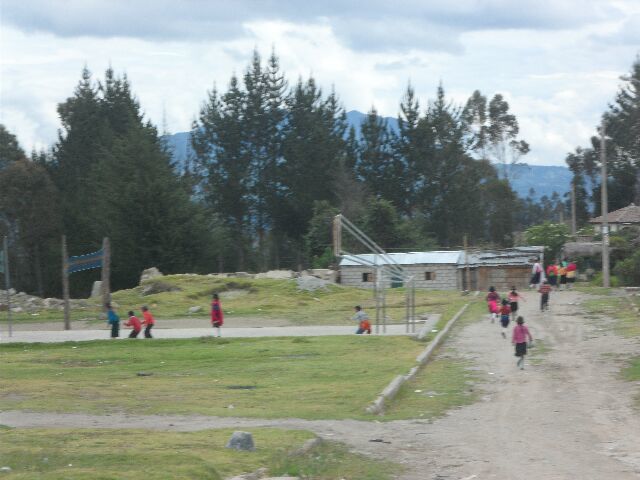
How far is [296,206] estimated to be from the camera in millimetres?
81875

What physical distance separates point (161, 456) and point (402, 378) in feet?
29.9

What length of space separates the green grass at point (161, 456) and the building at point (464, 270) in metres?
45.3

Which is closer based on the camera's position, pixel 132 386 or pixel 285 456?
pixel 285 456

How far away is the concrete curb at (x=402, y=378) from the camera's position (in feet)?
52.3

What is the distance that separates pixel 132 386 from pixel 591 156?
77188mm

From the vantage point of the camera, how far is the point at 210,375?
2162cm

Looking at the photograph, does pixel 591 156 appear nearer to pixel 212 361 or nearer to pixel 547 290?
pixel 547 290

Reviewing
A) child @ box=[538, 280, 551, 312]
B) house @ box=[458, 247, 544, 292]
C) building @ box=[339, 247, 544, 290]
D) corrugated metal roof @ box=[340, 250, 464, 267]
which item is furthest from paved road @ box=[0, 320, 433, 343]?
house @ box=[458, 247, 544, 292]

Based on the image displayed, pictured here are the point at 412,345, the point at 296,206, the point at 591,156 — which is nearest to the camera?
the point at 412,345

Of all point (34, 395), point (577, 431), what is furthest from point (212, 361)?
point (577, 431)

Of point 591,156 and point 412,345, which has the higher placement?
point 591,156

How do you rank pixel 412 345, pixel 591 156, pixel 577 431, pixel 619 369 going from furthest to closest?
pixel 591 156
pixel 412 345
pixel 619 369
pixel 577 431

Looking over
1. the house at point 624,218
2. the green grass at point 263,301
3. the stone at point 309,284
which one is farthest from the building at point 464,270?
the house at point 624,218

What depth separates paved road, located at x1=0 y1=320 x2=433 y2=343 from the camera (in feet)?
104
